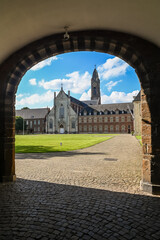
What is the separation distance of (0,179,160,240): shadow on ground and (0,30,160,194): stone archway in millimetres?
941

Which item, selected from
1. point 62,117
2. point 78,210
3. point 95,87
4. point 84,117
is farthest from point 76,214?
point 95,87

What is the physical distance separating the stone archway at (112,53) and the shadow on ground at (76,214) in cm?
94

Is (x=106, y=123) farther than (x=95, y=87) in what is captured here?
No

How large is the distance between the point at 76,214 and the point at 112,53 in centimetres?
503

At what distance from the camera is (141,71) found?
5094 millimetres

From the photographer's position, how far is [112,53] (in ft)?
18.7

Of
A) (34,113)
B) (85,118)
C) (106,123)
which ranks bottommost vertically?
(106,123)

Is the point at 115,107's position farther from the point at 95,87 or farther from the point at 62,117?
the point at 95,87

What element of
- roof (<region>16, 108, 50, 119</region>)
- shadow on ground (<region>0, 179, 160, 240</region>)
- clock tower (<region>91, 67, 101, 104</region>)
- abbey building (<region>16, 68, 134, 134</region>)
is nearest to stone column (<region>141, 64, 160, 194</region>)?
shadow on ground (<region>0, 179, 160, 240</region>)

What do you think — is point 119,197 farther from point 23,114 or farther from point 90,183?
point 23,114

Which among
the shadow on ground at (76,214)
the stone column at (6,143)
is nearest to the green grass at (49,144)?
the stone column at (6,143)

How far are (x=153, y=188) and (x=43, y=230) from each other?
10.6 ft

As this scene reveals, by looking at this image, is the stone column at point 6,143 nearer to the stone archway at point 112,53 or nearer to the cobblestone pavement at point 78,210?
the stone archway at point 112,53

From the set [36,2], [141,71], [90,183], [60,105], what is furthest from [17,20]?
[60,105]
